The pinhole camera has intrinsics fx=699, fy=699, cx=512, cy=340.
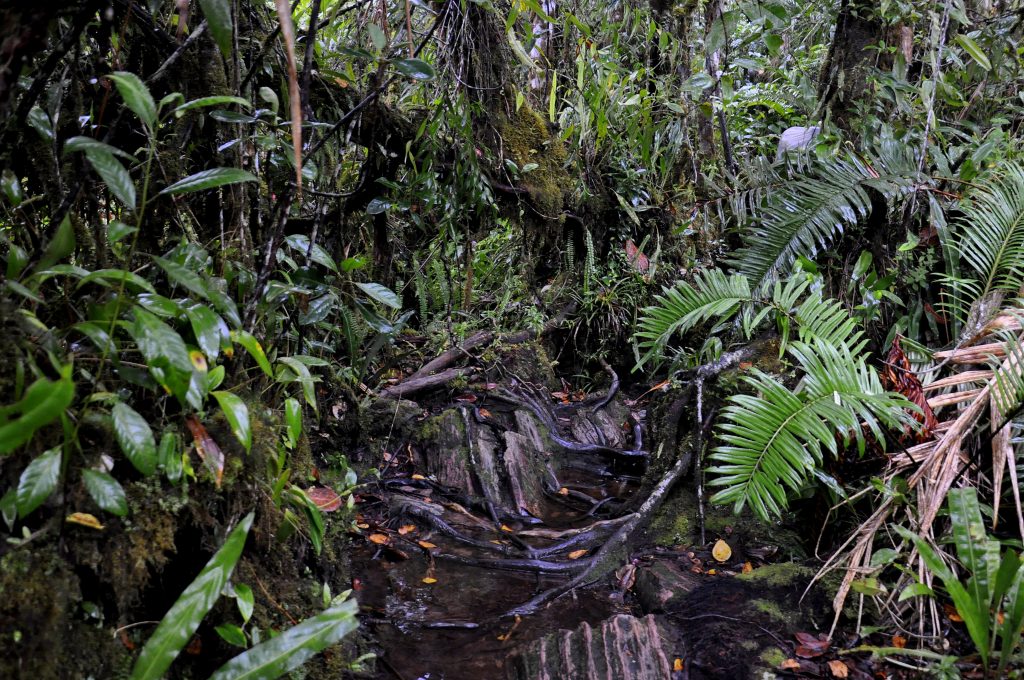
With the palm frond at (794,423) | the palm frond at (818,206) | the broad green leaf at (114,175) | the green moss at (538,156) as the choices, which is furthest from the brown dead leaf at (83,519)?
the palm frond at (818,206)

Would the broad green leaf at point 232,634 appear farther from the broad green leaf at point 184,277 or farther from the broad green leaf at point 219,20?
the broad green leaf at point 219,20

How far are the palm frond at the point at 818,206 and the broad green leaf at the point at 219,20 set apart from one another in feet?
10.4

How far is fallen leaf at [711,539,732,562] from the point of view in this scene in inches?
130

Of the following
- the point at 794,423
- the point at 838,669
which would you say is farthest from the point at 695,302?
the point at 838,669

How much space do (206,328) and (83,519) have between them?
0.51m

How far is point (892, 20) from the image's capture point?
4.12 metres

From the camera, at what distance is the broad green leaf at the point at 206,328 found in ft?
5.50

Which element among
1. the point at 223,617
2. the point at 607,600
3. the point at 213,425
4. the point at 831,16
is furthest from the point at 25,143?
the point at 831,16

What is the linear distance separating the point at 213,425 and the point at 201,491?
182 millimetres

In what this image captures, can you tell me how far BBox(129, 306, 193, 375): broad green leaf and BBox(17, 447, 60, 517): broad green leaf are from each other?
0.91 feet

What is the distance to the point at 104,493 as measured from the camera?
1534 millimetres

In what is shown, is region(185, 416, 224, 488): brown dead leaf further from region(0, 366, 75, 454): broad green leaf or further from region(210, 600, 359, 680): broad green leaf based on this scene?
region(0, 366, 75, 454): broad green leaf

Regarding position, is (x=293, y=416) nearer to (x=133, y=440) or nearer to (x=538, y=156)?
(x=133, y=440)

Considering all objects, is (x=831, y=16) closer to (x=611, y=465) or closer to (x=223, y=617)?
(x=611, y=465)
